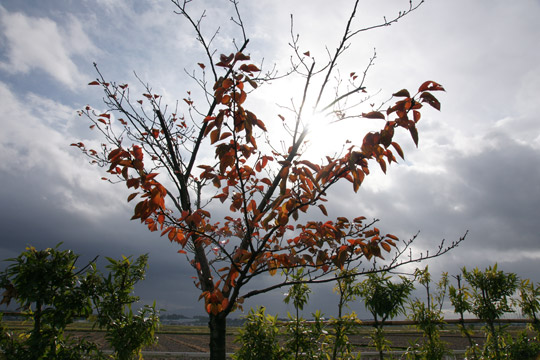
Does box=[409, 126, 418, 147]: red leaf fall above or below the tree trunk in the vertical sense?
above

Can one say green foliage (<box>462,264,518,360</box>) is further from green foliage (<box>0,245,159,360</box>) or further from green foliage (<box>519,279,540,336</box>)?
green foliage (<box>0,245,159,360</box>)

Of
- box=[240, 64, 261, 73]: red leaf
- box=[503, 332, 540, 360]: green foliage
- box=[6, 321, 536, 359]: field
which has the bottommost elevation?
box=[6, 321, 536, 359]: field

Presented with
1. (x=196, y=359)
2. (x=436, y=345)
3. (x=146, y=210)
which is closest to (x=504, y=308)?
(x=436, y=345)

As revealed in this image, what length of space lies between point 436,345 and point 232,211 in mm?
5663

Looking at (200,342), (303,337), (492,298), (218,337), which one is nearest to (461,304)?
(492,298)

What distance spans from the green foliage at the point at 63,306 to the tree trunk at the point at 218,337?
180 centimetres

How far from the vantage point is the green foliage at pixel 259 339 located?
4078 millimetres

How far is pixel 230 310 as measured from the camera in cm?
253

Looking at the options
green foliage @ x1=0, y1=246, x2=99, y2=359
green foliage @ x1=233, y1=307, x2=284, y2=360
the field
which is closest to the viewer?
green foliage @ x1=0, y1=246, x2=99, y2=359

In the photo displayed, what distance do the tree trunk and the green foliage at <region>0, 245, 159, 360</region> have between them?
1805 mm

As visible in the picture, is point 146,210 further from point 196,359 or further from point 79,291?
point 196,359

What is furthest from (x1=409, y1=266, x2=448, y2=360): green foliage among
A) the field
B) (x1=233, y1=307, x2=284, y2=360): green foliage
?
(x1=233, y1=307, x2=284, y2=360): green foliage

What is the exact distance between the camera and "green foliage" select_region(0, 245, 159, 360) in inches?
128

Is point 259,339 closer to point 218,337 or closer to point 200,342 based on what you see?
point 218,337
